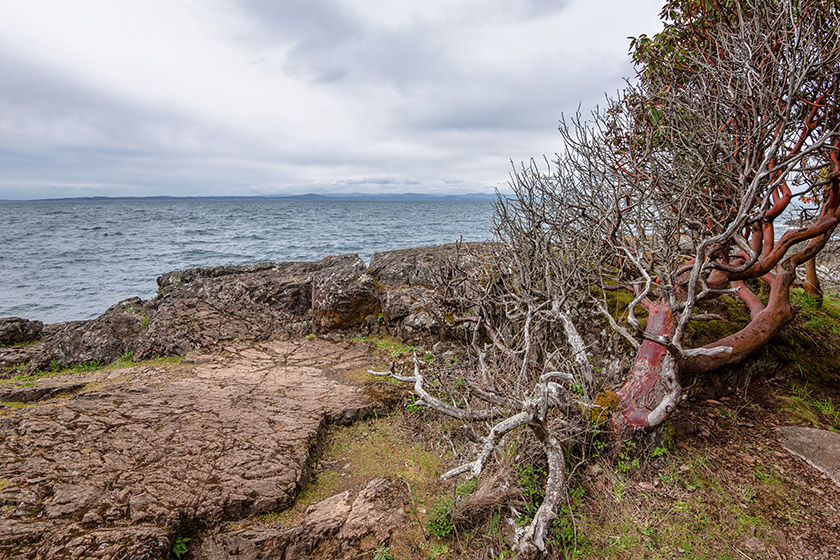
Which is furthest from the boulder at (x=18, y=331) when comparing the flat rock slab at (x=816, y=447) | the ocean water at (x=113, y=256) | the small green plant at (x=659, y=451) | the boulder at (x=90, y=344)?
the flat rock slab at (x=816, y=447)

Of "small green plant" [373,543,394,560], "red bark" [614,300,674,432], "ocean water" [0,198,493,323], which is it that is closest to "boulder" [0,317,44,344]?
"ocean water" [0,198,493,323]

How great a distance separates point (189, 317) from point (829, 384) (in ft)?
34.8

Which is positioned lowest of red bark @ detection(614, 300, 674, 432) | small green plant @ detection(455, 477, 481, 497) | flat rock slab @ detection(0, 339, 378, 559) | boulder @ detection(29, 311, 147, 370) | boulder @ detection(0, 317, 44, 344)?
boulder @ detection(0, 317, 44, 344)

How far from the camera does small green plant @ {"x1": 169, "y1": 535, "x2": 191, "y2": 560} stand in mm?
3283

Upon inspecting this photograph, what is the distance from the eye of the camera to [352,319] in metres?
8.87

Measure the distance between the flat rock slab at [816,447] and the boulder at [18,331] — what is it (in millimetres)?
15050

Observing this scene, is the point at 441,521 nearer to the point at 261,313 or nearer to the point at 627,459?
the point at 627,459

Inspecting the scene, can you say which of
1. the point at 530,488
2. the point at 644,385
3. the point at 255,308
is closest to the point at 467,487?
the point at 530,488

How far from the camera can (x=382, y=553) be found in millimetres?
3264

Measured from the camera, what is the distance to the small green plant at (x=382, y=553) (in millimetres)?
3234

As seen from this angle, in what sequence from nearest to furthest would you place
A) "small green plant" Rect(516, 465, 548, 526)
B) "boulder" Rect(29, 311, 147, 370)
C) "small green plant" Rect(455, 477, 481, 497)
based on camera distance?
"small green plant" Rect(516, 465, 548, 526) < "small green plant" Rect(455, 477, 481, 497) < "boulder" Rect(29, 311, 147, 370)

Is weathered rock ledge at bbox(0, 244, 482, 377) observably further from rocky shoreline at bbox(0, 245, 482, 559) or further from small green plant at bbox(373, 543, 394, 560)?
small green plant at bbox(373, 543, 394, 560)

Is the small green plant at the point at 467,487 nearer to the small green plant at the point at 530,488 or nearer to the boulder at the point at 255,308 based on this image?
the small green plant at the point at 530,488

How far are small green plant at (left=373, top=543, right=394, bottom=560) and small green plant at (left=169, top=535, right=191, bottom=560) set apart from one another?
1568 mm
